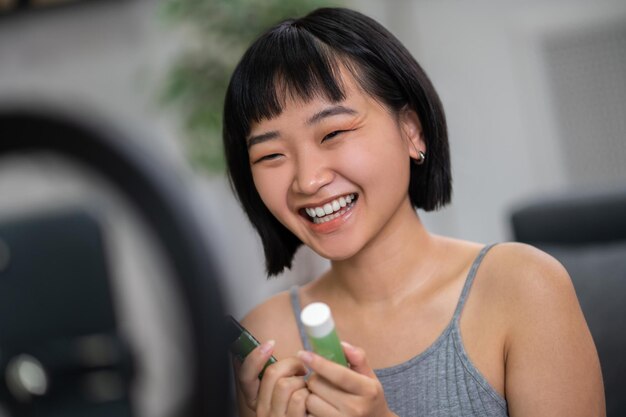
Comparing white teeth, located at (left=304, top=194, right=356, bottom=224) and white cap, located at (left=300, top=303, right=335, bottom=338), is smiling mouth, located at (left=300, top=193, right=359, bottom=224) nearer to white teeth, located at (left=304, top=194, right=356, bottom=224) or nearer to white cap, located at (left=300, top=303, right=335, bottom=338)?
white teeth, located at (left=304, top=194, right=356, bottom=224)

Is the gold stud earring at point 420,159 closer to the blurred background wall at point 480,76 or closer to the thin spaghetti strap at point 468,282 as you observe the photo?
the thin spaghetti strap at point 468,282

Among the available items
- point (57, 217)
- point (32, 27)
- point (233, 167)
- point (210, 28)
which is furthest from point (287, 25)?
point (32, 27)

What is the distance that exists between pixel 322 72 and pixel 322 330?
1.01ft

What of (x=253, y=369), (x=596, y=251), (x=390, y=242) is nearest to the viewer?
(x=253, y=369)

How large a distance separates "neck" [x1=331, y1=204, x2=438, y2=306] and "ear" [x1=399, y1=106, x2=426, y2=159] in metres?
0.08

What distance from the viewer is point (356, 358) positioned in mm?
559

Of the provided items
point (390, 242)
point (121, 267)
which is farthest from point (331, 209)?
point (121, 267)

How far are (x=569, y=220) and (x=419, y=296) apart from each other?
1.33 feet

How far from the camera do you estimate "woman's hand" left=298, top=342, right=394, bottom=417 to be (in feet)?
1.75

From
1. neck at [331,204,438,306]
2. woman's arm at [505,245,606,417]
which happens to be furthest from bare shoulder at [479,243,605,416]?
neck at [331,204,438,306]

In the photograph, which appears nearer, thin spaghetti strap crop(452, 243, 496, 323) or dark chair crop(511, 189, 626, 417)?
thin spaghetti strap crop(452, 243, 496, 323)

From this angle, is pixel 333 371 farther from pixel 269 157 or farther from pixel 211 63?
pixel 211 63

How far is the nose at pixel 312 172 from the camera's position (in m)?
0.69

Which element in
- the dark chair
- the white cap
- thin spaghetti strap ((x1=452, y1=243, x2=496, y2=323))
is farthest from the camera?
the dark chair
